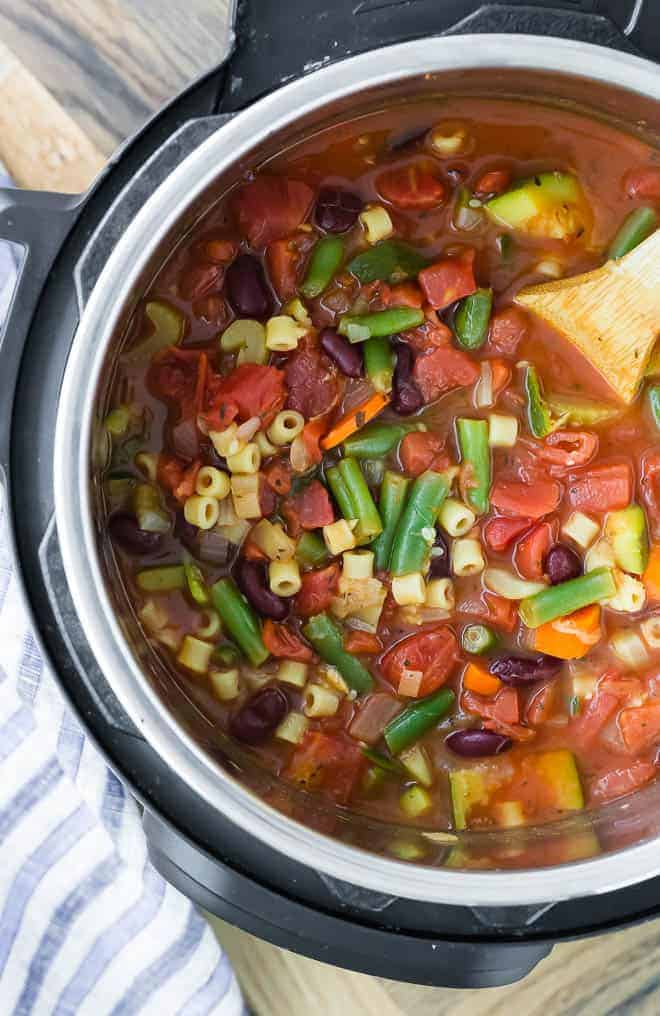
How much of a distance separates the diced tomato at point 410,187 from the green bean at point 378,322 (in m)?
0.16

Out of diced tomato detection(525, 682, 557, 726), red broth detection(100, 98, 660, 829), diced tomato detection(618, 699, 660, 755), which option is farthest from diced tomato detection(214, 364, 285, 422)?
diced tomato detection(618, 699, 660, 755)

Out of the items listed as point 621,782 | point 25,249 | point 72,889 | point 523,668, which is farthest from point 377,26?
point 72,889

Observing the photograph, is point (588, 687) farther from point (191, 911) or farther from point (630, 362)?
point (191, 911)

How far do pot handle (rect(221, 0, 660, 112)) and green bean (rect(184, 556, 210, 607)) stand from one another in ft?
2.25

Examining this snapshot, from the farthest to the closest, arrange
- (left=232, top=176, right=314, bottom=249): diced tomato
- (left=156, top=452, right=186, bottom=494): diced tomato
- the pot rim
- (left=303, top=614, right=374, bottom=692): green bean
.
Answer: (left=303, top=614, right=374, bottom=692): green bean < (left=156, top=452, right=186, bottom=494): diced tomato < (left=232, top=176, right=314, bottom=249): diced tomato < the pot rim

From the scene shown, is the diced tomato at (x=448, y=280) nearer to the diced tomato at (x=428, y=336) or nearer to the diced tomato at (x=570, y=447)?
the diced tomato at (x=428, y=336)

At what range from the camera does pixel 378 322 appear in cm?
170

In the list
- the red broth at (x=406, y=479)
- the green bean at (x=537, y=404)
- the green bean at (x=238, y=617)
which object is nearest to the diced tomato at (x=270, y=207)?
the red broth at (x=406, y=479)

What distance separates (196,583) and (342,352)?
1.41 ft

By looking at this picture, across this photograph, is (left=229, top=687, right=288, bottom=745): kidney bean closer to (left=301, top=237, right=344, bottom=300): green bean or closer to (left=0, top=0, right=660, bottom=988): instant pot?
(left=0, top=0, right=660, bottom=988): instant pot

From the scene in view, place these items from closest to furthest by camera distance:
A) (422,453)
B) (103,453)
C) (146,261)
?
(146,261)
(103,453)
(422,453)

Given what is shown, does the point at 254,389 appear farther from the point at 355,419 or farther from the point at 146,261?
the point at 146,261

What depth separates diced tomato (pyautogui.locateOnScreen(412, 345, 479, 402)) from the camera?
174cm

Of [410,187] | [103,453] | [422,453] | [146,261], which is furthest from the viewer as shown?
[422,453]
